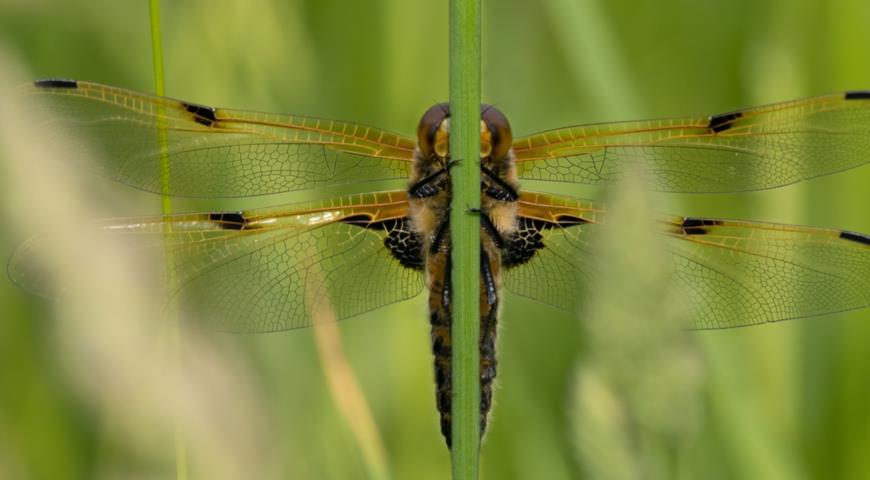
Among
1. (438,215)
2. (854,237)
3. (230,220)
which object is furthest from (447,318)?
(854,237)

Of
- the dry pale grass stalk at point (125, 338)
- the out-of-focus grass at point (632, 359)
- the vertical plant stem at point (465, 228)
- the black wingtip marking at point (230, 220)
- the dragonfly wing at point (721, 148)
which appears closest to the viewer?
the out-of-focus grass at point (632, 359)

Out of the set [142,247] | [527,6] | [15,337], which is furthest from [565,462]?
[527,6]

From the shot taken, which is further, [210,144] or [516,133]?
[516,133]

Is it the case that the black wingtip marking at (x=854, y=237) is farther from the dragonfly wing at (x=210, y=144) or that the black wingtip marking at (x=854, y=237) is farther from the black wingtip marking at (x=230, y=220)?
the black wingtip marking at (x=230, y=220)

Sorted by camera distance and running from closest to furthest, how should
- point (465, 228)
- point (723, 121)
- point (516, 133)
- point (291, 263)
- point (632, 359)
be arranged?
point (632, 359) < point (465, 228) < point (723, 121) < point (291, 263) < point (516, 133)

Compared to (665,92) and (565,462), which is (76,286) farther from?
(665,92)

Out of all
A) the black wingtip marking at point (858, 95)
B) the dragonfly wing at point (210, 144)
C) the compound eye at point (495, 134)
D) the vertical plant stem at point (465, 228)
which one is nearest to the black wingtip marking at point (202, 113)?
the dragonfly wing at point (210, 144)

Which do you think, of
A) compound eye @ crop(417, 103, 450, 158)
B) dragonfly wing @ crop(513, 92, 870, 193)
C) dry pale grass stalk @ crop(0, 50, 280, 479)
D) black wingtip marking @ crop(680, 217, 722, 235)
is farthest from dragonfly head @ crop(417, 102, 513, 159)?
dry pale grass stalk @ crop(0, 50, 280, 479)

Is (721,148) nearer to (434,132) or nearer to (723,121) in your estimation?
(723,121)
